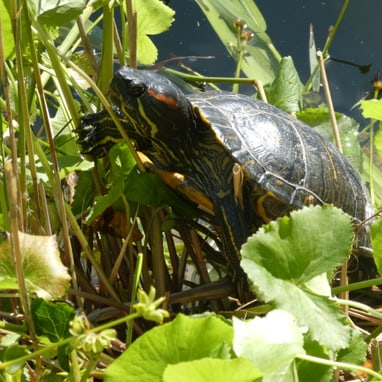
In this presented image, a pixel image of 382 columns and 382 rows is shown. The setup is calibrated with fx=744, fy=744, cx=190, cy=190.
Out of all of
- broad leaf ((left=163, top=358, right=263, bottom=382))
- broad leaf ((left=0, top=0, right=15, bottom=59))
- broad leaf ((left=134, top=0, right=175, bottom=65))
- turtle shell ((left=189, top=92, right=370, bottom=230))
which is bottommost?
turtle shell ((left=189, top=92, right=370, bottom=230))

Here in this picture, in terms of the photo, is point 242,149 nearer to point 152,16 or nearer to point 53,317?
point 152,16

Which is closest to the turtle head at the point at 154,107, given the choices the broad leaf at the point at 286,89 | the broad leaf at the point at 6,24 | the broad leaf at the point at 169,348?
the broad leaf at the point at 286,89

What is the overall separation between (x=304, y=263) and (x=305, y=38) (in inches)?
69.5

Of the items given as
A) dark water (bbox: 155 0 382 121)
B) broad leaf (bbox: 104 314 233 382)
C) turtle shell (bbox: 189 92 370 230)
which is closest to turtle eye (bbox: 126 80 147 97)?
turtle shell (bbox: 189 92 370 230)

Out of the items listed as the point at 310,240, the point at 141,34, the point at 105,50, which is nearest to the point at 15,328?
the point at 310,240

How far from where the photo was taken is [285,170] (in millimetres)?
1043

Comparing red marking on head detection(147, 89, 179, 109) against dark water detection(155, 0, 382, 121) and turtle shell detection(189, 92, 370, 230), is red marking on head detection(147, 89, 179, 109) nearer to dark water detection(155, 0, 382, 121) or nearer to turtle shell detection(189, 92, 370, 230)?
turtle shell detection(189, 92, 370, 230)

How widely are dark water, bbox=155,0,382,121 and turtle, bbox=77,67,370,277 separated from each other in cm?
103

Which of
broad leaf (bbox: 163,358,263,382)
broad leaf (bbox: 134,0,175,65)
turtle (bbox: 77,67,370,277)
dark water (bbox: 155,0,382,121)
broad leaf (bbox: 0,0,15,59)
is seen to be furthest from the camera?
dark water (bbox: 155,0,382,121)

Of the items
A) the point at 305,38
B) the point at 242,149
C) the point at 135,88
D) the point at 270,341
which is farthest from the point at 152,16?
the point at 305,38

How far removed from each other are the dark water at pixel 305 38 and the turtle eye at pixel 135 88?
106 cm

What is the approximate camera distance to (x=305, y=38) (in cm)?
220

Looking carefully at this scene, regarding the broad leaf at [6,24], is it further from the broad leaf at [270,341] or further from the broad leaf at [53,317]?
the broad leaf at [270,341]

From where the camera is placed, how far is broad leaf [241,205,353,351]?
1.65 feet
